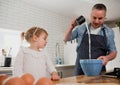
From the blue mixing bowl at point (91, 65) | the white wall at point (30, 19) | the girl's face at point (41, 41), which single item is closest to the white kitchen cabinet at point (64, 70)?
the white wall at point (30, 19)

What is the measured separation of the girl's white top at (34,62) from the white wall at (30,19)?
5.86 feet

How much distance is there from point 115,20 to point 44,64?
419cm

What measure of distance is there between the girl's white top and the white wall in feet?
5.86

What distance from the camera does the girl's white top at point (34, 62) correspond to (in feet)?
5.12

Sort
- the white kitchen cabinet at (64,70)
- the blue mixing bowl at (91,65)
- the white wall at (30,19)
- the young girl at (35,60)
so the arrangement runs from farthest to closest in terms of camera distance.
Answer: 1. the white kitchen cabinet at (64,70)
2. the white wall at (30,19)
3. the young girl at (35,60)
4. the blue mixing bowl at (91,65)

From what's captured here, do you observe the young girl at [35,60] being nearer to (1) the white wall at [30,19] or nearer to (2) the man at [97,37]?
(2) the man at [97,37]

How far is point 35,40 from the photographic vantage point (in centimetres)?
176

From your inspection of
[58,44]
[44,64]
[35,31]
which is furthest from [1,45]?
[44,64]

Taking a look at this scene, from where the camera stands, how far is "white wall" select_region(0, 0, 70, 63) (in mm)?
3315

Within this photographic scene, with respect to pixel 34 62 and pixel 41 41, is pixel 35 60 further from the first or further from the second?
pixel 41 41

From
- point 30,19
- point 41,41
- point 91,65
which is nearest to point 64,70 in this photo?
point 30,19

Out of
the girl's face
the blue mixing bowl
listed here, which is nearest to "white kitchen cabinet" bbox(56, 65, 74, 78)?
the girl's face

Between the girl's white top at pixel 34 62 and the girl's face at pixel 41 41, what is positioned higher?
the girl's face at pixel 41 41

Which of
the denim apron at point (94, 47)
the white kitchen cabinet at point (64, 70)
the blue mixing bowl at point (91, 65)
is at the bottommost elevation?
the white kitchen cabinet at point (64, 70)
